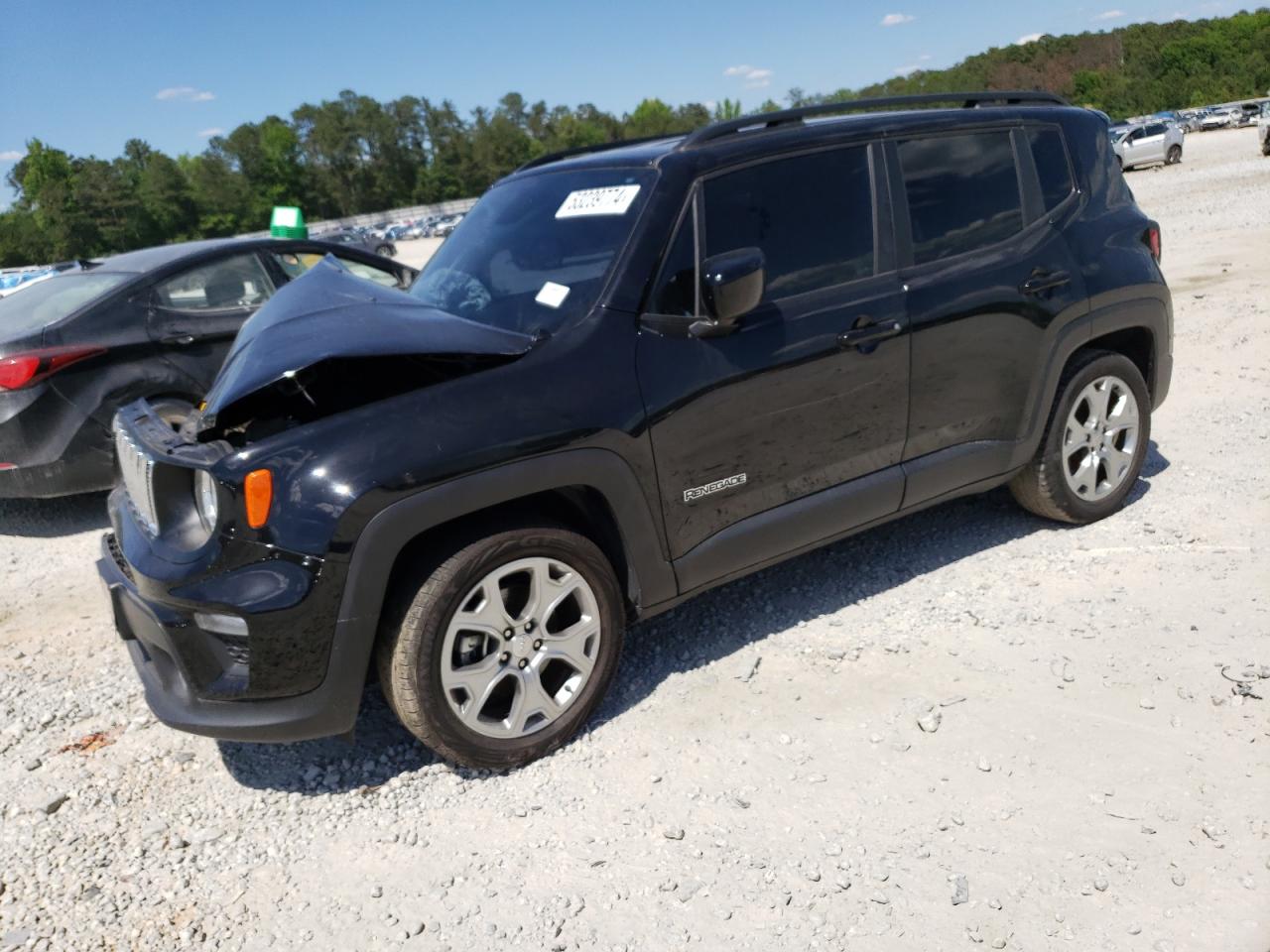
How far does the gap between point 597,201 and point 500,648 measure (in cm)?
164

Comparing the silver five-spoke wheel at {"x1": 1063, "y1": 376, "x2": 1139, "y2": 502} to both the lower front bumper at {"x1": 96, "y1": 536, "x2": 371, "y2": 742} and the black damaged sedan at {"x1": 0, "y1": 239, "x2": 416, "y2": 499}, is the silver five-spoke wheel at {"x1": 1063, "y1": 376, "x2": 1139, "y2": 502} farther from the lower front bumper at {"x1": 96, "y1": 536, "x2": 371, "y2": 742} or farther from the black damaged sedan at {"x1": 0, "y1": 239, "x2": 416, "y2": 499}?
the black damaged sedan at {"x1": 0, "y1": 239, "x2": 416, "y2": 499}

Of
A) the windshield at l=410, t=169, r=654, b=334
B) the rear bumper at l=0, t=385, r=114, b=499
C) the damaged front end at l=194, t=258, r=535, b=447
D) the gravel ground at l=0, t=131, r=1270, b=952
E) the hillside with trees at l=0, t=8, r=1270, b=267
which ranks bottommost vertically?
the gravel ground at l=0, t=131, r=1270, b=952

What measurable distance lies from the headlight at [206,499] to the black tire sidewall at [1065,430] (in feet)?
11.4

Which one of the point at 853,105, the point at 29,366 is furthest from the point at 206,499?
the point at 29,366

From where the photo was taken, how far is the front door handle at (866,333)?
3.65 m

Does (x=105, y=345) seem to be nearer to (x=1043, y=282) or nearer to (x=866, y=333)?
(x=866, y=333)

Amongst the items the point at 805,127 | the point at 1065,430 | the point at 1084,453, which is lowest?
the point at 1084,453

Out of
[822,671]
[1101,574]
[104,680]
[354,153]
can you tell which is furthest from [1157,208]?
[354,153]

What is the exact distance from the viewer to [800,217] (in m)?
3.62

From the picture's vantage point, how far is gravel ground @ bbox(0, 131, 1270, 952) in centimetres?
258

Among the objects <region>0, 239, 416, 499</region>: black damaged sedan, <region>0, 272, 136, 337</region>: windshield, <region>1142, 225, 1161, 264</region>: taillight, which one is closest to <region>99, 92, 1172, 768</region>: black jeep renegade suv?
<region>1142, 225, 1161, 264</region>: taillight

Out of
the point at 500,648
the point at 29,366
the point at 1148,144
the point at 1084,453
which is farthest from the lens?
the point at 1148,144

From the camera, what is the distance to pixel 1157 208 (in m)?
18.7

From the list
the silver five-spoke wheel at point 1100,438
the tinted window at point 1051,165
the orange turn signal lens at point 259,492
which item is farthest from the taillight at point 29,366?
the silver five-spoke wheel at point 1100,438
